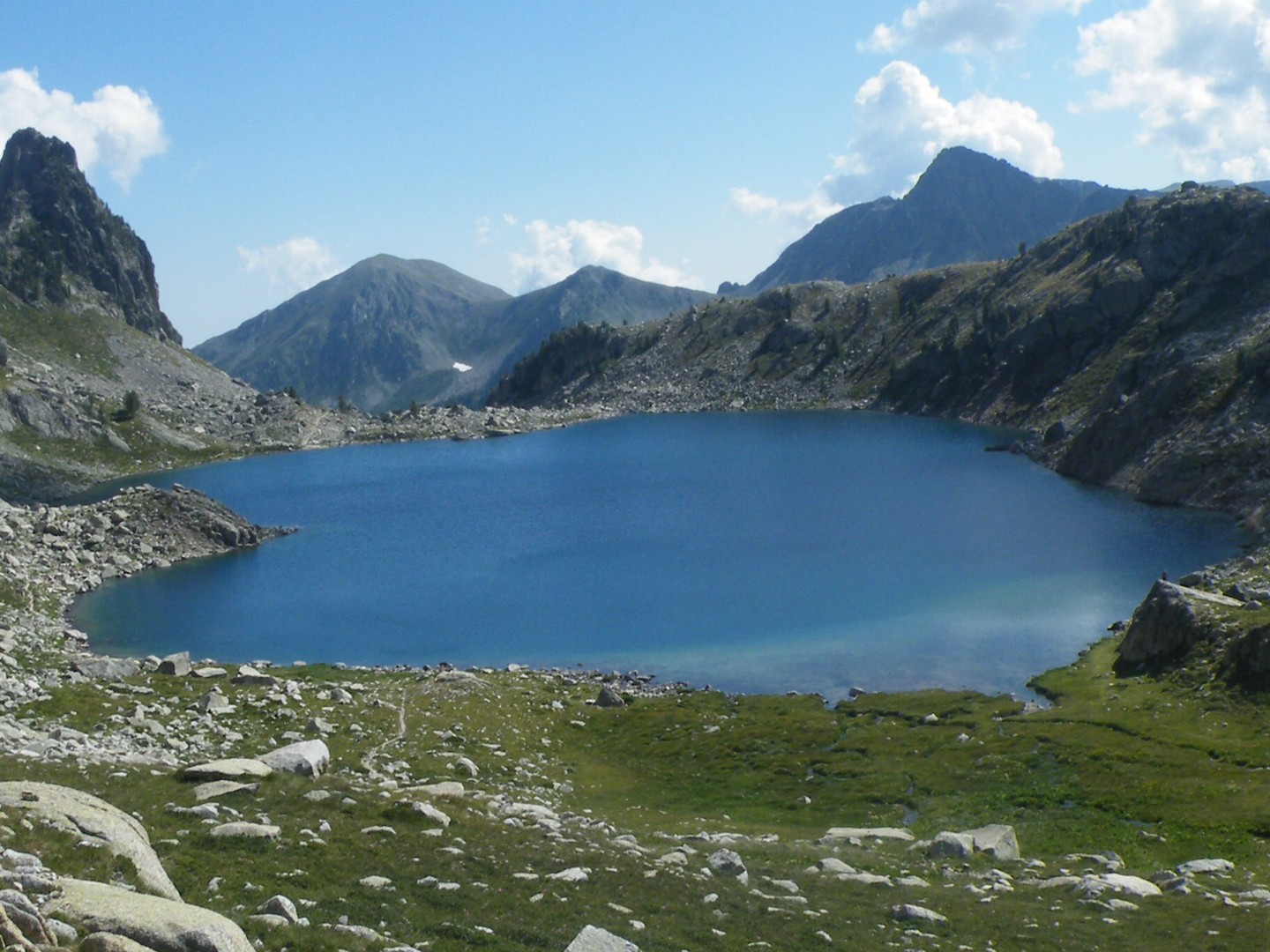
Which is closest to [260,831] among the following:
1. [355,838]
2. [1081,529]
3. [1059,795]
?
[355,838]

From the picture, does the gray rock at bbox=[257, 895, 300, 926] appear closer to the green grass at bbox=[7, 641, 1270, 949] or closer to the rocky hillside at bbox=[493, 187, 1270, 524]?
the green grass at bbox=[7, 641, 1270, 949]

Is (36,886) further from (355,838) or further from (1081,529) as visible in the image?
(1081,529)

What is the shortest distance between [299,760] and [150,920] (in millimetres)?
16907

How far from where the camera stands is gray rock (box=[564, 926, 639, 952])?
17.8 m

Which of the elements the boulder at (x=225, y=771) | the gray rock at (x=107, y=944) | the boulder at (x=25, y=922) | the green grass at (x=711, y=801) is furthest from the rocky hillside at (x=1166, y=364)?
the boulder at (x=25, y=922)

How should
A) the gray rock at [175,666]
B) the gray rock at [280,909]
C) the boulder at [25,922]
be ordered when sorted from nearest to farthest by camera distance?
Result: the boulder at [25,922]
the gray rock at [280,909]
the gray rock at [175,666]

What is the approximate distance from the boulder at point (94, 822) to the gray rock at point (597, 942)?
6.94 meters

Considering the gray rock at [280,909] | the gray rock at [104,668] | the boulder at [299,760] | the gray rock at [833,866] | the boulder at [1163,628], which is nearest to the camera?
Answer: the gray rock at [280,909]

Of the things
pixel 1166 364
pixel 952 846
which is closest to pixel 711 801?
pixel 952 846

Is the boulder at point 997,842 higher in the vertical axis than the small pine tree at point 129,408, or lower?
lower

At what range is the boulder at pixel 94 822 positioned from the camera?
58.2 feet

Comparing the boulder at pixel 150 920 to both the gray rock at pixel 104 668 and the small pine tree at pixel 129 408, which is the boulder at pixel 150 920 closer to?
the gray rock at pixel 104 668

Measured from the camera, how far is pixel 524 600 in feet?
273

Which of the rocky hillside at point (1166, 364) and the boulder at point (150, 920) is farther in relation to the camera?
the rocky hillside at point (1166, 364)
